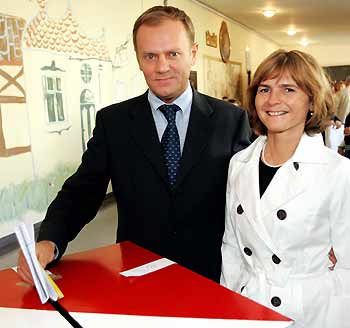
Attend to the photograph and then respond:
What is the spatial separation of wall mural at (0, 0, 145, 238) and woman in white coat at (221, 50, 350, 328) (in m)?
1.99

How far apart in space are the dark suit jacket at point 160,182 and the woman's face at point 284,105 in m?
0.30

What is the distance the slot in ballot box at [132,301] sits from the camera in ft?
3.16

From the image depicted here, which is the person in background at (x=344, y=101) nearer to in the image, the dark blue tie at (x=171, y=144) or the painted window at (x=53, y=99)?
the painted window at (x=53, y=99)

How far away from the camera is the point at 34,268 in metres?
1.09

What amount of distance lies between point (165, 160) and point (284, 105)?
0.48m

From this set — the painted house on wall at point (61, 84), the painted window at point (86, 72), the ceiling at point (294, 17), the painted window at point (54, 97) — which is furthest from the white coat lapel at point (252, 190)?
the ceiling at point (294, 17)

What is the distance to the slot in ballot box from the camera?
964mm

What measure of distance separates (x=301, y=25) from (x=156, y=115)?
30.4 feet

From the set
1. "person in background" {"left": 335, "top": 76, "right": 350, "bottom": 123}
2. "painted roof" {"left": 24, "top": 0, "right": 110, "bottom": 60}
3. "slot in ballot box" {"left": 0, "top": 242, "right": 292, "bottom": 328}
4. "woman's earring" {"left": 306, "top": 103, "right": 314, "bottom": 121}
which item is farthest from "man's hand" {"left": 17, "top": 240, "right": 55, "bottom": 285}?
"person in background" {"left": 335, "top": 76, "right": 350, "bottom": 123}

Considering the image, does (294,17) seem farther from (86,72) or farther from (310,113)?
(310,113)

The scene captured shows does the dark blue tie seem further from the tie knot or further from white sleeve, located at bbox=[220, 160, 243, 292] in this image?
white sleeve, located at bbox=[220, 160, 243, 292]

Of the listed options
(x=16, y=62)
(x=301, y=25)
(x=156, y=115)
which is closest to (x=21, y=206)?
(x=16, y=62)

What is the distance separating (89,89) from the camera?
4359 millimetres

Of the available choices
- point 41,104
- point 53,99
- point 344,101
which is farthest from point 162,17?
point 344,101
